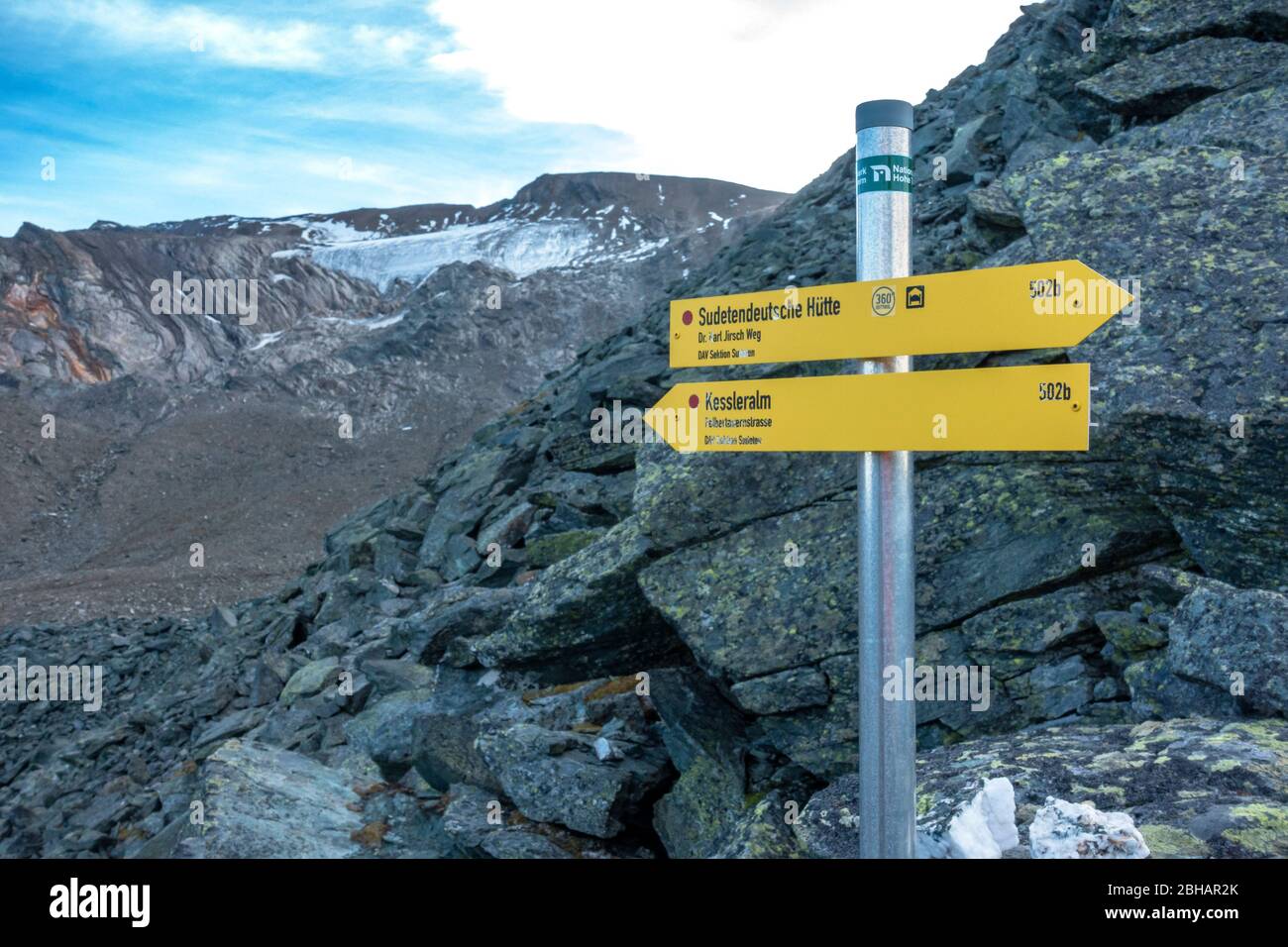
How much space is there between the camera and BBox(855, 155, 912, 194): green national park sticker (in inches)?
→ 186

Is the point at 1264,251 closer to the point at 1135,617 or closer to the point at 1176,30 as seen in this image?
the point at 1135,617

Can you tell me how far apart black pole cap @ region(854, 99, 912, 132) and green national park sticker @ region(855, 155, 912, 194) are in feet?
A: 0.48

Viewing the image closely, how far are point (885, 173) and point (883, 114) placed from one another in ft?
0.91

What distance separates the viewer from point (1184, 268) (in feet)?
23.4

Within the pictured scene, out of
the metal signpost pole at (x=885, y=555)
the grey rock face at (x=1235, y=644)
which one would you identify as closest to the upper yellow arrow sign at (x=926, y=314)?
the metal signpost pole at (x=885, y=555)

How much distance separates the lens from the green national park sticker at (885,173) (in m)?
4.72

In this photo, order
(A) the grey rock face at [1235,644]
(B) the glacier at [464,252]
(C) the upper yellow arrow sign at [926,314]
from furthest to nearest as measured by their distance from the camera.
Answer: (B) the glacier at [464,252]
(A) the grey rock face at [1235,644]
(C) the upper yellow arrow sign at [926,314]

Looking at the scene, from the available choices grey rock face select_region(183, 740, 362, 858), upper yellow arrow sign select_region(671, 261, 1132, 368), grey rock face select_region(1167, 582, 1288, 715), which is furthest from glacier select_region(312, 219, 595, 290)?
upper yellow arrow sign select_region(671, 261, 1132, 368)

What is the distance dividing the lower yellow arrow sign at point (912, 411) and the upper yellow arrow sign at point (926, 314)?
5.5 inches

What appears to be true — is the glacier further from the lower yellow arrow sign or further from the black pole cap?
the black pole cap

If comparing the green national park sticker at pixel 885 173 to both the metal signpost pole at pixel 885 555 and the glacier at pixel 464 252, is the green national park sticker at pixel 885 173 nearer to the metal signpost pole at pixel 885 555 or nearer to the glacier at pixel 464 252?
the metal signpost pole at pixel 885 555

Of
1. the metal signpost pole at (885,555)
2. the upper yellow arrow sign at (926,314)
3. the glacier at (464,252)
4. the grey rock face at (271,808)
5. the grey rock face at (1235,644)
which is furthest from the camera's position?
the glacier at (464,252)

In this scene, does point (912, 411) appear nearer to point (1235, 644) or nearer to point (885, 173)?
point (885, 173)

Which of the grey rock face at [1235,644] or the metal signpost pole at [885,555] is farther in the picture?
the grey rock face at [1235,644]
